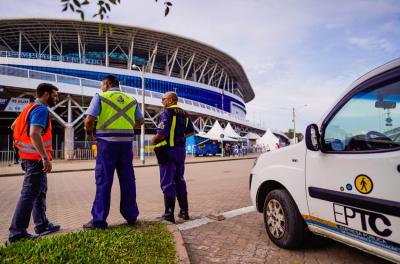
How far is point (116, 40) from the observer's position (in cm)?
4469

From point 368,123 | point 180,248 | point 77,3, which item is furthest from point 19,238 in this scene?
point 368,123

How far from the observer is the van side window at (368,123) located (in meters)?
2.25

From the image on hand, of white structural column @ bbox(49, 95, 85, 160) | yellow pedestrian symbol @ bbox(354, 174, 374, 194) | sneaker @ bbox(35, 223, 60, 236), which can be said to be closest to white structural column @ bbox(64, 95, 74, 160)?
white structural column @ bbox(49, 95, 85, 160)

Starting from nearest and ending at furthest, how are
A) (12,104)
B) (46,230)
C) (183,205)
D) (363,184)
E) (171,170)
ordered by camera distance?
(363,184) < (46,230) < (171,170) < (183,205) < (12,104)

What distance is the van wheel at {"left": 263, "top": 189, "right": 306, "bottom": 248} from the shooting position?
3002mm

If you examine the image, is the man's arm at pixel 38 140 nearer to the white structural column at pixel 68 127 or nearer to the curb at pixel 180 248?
the curb at pixel 180 248

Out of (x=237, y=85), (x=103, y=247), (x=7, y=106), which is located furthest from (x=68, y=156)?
(x=237, y=85)

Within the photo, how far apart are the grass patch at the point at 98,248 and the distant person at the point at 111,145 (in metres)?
0.34

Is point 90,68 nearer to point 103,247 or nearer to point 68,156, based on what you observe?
point 68,156

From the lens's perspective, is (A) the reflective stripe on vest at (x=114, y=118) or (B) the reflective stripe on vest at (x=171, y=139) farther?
(B) the reflective stripe on vest at (x=171, y=139)

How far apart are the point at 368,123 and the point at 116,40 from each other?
4717 cm

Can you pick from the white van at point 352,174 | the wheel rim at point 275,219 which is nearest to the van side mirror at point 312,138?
the white van at point 352,174

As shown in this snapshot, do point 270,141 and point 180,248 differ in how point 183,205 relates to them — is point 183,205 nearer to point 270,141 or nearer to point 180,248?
point 180,248

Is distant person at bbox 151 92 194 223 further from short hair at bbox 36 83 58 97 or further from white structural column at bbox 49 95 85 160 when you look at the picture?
white structural column at bbox 49 95 85 160
